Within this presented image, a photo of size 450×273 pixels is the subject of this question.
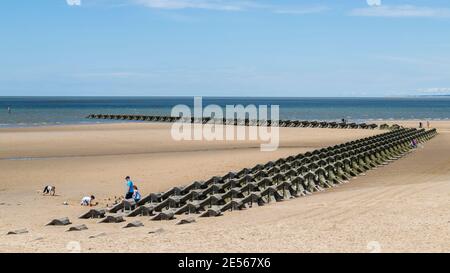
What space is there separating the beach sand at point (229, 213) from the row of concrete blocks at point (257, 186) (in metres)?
0.65

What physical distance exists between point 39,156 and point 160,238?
90.7ft

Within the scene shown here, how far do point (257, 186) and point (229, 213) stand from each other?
3513 millimetres

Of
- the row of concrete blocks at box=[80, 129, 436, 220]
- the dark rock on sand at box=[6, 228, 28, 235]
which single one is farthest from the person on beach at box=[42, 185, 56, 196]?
the dark rock on sand at box=[6, 228, 28, 235]

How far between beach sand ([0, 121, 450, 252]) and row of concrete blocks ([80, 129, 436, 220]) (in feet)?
2.12

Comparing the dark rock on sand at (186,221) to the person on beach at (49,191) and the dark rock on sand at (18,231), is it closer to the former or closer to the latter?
the dark rock on sand at (18,231)

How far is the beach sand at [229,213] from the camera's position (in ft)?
40.0

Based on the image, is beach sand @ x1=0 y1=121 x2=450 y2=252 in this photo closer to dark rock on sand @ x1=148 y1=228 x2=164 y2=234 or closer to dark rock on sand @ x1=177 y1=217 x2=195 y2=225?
dark rock on sand @ x1=148 y1=228 x2=164 y2=234

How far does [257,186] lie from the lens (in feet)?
68.5

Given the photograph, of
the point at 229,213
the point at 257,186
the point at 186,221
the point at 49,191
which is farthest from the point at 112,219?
the point at 49,191

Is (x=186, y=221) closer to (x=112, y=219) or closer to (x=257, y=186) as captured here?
(x=112, y=219)

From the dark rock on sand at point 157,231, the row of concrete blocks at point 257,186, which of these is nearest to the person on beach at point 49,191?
the row of concrete blocks at point 257,186

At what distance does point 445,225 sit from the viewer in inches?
533
